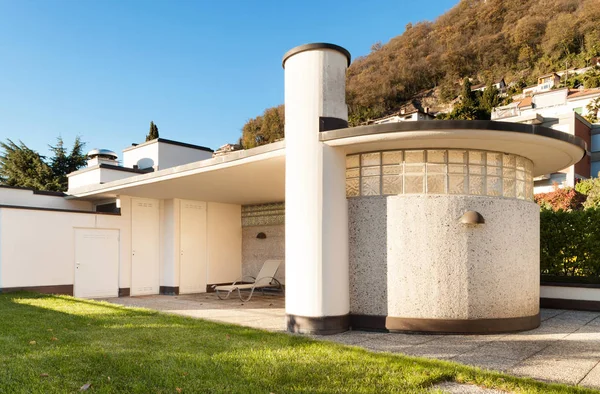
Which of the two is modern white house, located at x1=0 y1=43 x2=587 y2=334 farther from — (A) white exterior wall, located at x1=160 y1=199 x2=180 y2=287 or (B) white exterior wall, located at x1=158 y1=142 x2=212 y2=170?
(B) white exterior wall, located at x1=158 y1=142 x2=212 y2=170

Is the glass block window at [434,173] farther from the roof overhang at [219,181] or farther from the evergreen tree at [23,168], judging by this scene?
the evergreen tree at [23,168]

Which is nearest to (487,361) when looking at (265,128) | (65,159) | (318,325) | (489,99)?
(318,325)

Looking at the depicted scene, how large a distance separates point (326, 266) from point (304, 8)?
123ft

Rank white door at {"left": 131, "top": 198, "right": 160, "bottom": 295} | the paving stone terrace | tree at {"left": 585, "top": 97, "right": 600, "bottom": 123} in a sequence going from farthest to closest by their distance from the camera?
tree at {"left": 585, "top": 97, "right": 600, "bottom": 123} → white door at {"left": 131, "top": 198, "right": 160, "bottom": 295} → the paving stone terrace

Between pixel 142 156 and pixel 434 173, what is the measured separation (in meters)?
14.8

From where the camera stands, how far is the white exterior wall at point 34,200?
12898 mm

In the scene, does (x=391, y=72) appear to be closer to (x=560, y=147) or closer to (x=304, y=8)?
(x=304, y=8)

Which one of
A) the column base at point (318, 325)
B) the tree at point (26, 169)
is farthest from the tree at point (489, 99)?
the column base at point (318, 325)

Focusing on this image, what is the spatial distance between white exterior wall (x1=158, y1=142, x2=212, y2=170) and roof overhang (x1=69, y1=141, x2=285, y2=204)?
4574mm

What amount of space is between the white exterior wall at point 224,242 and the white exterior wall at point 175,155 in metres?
4.73

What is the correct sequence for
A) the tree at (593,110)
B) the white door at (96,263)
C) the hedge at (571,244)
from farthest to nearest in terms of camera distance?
the tree at (593,110) → the white door at (96,263) → the hedge at (571,244)

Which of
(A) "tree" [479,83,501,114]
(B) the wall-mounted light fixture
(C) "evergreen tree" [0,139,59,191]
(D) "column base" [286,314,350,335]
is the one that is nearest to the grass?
(D) "column base" [286,314,350,335]

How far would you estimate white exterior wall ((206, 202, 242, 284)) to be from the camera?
14.5 m

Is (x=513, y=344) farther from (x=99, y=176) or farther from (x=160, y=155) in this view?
(x=160, y=155)
